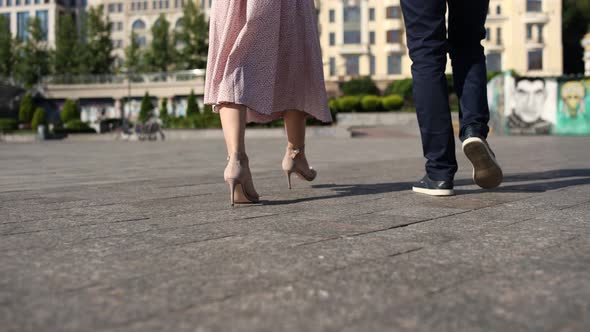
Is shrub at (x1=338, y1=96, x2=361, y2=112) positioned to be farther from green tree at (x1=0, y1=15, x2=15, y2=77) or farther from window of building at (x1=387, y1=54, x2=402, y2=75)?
green tree at (x1=0, y1=15, x2=15, y2=77)

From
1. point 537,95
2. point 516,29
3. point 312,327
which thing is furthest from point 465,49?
point 516,29

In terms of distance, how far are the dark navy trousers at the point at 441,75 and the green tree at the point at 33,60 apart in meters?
60.9

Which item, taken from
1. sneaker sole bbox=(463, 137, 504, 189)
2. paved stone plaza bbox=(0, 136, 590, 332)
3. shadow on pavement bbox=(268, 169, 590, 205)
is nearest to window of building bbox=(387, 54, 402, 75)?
→ shadow on pavement bbox=(268, 169, 590, 205)

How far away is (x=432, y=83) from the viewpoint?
3199 mm

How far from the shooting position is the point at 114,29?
3086 inches

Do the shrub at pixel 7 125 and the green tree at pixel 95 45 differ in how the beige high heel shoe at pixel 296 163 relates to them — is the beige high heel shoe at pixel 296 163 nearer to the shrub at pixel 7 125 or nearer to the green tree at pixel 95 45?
the shrub at pixel 7 125

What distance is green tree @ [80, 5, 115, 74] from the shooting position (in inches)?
2241

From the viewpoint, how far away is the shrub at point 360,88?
5253cm

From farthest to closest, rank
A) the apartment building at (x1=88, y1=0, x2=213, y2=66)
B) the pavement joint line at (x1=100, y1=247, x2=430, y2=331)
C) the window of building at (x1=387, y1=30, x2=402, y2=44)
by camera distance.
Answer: the apartment building at (x1=88, y1=0, x2=213, y2=66), the window of building at (x1=387, y1=30, x2=402, y2=44), the pavement joint line at (x1=100, y1=247, x2=430, y2=331)

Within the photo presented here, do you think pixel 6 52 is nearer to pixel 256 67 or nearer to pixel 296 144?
pixel 296 144

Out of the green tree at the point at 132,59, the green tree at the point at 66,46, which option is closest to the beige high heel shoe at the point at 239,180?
the green tree at the point at 132,59

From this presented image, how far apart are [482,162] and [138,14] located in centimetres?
7768

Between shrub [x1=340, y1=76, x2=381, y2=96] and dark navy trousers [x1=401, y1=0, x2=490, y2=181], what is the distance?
49309mm

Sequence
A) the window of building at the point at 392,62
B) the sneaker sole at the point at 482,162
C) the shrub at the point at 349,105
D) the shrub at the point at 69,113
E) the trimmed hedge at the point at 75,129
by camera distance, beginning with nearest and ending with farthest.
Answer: the sneaker sole at the point at 482,162 < the trimmed hedge at the point at 75,129 < the shrub at the point at 349,105 < the shrub at the point at 69,113 < the window of building at the point at 392,62
